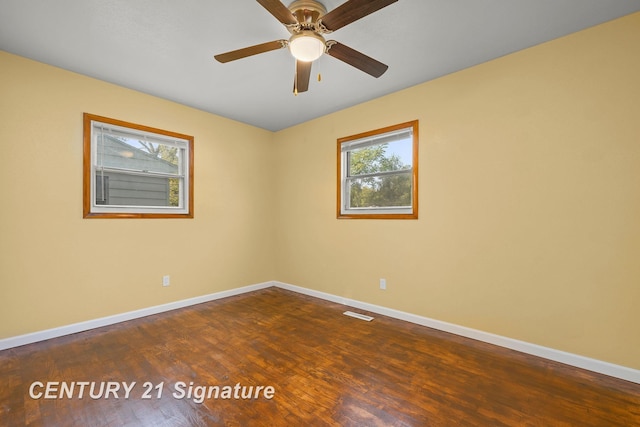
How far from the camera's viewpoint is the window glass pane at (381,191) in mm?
Result: 3289

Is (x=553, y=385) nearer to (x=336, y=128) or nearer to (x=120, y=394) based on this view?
(x=120, y=394)

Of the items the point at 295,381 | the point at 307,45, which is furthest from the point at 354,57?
the point at 295,381

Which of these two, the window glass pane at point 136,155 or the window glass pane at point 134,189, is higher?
the window glass pane at point 136,155

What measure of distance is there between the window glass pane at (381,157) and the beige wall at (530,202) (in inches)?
9.9

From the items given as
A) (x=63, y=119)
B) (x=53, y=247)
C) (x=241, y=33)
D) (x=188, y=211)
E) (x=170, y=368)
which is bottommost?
(x=170, y=368)

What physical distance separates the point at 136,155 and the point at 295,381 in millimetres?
3042

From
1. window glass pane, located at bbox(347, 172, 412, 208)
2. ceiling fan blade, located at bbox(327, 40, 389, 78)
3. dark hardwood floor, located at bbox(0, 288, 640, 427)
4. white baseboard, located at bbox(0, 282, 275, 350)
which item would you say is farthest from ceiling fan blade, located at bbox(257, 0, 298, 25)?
white baseboard, located at bbox(0, 282, 275, 350)

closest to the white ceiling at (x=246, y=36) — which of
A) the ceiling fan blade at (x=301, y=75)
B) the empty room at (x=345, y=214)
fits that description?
the empty room at (x=345, y=214)

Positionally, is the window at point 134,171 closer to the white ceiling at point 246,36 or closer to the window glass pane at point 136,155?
the window glass pane at point 136,155

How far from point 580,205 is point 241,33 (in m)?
2.99

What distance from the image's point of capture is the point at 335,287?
152 inches

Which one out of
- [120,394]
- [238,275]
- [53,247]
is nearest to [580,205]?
[120,394]

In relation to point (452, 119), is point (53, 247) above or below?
below

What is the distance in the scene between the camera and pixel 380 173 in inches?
138
